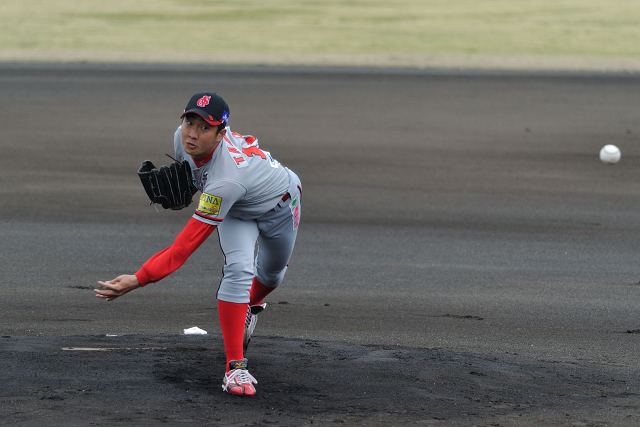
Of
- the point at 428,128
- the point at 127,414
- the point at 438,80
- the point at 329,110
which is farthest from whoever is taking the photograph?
the point at 438,80

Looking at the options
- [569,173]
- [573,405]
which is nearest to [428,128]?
[569,173]

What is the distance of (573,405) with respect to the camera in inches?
196

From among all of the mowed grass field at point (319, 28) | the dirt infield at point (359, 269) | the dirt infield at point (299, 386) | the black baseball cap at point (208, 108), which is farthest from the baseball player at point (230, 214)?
the mowed grass field at point (319, 28)

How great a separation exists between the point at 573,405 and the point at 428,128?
1228 centimetres

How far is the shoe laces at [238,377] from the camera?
16.0 feet

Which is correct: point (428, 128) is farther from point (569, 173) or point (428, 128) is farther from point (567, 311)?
point (567, 311)

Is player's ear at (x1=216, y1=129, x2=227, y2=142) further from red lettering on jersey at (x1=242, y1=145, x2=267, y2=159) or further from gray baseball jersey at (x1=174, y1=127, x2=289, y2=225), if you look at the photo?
red lettering on jersey at (x1=242, y1=145, x2=267, y2=159)

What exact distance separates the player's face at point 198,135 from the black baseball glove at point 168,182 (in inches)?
10.6

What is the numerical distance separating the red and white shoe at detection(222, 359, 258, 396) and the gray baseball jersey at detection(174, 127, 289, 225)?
2.86ft

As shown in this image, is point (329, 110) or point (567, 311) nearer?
point (567, 311)

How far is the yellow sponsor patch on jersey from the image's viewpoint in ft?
15.4

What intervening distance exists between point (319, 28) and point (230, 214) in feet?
95.8

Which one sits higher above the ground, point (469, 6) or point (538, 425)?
point (469, 6)

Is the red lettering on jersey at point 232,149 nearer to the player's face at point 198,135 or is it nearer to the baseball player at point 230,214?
the baseball player at point 230,214
